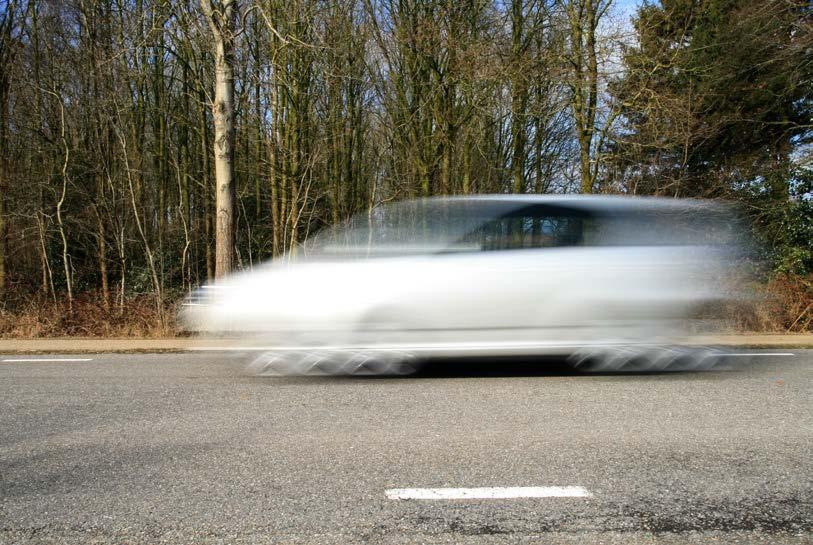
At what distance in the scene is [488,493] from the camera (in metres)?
3.37

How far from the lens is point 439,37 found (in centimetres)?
1720

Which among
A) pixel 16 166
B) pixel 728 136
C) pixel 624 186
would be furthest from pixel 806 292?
pixel 16 166

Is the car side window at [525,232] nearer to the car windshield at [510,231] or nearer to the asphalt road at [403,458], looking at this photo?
the car windshield at [510,231]

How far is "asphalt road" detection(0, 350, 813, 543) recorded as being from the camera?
9.80 ft

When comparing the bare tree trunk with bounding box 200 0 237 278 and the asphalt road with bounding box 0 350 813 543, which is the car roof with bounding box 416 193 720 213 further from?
the bare tree trunk with bounding box 200 0 237 278

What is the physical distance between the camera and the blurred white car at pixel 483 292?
20.4 ft

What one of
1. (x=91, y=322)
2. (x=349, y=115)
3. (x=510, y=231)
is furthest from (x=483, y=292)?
(x=349, y=115)

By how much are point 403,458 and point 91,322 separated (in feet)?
31.6

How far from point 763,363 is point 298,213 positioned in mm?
13445

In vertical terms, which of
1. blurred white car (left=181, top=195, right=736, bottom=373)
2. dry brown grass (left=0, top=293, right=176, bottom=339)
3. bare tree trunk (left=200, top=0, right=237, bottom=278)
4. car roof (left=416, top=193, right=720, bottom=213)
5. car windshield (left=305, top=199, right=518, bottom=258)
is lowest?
dry brown grass (left=0, top=293, right=176, bottom=339)

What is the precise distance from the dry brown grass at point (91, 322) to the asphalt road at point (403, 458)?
4.15 meters

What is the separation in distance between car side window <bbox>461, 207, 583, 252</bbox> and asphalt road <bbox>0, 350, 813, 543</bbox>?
1.51 meters

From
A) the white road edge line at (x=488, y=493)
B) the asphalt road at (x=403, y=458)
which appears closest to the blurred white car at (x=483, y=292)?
the asphalt road at (x=403, y=458)

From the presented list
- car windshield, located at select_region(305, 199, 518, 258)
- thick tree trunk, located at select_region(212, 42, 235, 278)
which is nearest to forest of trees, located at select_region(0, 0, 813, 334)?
thick tree trunk, located at select_region(212, 42, 235, 278)
